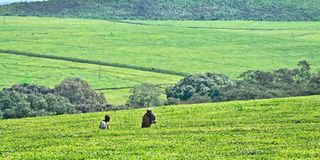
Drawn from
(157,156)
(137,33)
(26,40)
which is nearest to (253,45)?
(137,33)

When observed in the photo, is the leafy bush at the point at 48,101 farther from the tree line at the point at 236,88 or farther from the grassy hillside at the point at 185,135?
the grassy hillside at the point at 185,135

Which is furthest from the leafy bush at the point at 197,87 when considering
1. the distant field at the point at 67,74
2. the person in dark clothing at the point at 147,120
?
the person in dark clothing at the point at 147,120

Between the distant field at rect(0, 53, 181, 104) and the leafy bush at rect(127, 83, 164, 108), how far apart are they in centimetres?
1801

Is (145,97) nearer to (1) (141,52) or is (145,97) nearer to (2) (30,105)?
(2) (30,105)

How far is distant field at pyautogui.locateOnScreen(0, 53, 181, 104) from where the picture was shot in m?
126

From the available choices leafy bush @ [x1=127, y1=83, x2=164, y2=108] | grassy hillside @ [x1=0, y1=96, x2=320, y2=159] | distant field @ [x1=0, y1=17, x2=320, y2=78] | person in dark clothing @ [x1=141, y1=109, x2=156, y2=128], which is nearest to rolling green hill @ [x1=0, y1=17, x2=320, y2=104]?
distant field @ [x1=0, y1=17, x2=320, y2=78]

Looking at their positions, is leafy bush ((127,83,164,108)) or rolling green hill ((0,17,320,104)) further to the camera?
rolling green hill ((0,17,320,104))

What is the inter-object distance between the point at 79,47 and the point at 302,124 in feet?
436

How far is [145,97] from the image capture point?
90938 mm

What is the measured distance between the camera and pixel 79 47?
16925 centimetres

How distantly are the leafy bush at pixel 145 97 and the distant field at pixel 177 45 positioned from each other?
44154 mm

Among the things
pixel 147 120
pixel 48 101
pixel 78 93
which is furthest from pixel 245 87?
pixel 147 120

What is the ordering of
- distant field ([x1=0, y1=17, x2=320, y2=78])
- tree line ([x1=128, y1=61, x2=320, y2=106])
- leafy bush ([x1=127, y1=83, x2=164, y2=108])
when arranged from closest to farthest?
tree line ([x1=128, y1=61, x2=320, y2=106])
leafy bush ([x1=127, y1=83, x2=164, y2=108])
distant field ([x1=0, y1=17, x2=320, y2=78])

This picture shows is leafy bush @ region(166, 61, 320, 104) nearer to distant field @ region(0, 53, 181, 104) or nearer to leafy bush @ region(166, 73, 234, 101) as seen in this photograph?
leafy bush @ region(166, 73, 234, 101)
